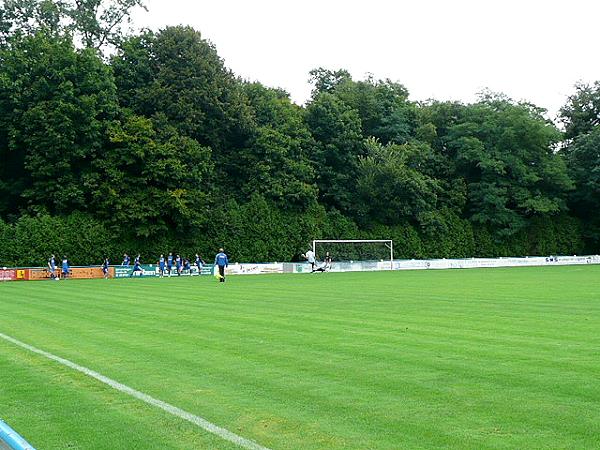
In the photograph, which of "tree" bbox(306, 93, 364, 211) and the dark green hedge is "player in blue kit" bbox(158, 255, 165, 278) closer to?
the dark green hedge

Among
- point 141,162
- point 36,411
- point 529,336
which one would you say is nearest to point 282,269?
point 141,162

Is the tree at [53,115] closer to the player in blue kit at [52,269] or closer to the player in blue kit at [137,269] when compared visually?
the player in blue kit at [137,269]

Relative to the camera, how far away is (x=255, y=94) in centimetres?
6988

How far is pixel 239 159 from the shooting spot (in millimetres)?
65875

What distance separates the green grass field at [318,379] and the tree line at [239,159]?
38.7 meters

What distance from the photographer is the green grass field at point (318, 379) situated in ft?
22.7

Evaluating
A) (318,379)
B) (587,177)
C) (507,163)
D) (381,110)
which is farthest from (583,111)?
(318,379)

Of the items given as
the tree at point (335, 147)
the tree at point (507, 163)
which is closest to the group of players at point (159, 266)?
the tree at point (335, 147)

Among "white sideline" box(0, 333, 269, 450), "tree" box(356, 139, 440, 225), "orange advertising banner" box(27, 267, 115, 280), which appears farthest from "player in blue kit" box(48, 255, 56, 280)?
"white sideline" box(0, 333, 269, 450)

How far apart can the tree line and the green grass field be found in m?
38.7

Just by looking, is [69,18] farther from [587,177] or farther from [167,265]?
[587,177]

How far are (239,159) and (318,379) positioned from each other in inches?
2251

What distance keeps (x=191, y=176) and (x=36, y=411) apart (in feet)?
168

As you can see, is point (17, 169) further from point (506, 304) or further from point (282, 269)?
point (506, 304)
